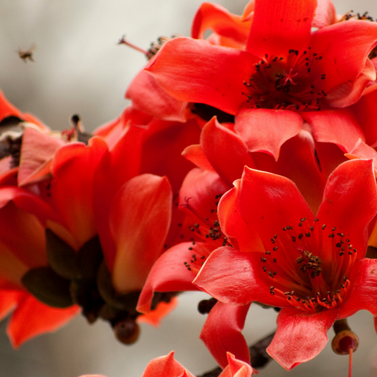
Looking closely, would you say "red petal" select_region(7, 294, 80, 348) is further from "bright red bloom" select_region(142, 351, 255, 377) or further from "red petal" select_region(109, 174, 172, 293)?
"bright red bloom" select_region(142, 351, 255, 377)

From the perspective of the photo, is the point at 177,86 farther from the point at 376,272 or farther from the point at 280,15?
the point at 376,272

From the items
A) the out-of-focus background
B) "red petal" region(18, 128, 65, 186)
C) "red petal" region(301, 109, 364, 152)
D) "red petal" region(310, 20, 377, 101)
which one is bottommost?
the out-of-focus background

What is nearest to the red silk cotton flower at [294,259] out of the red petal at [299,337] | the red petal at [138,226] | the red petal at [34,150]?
the red petal at [299,337]

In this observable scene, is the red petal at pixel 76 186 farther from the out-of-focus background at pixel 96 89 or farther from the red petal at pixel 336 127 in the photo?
the out-of-focus background at pixel 96 89

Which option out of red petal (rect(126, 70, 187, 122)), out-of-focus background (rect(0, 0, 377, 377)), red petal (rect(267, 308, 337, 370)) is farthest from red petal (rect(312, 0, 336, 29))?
out-of-focus background (rect(0, 0, 377, 377))

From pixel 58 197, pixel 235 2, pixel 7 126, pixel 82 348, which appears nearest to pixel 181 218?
pixel 58 197

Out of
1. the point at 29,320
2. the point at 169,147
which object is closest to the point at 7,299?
the point at 29,320
